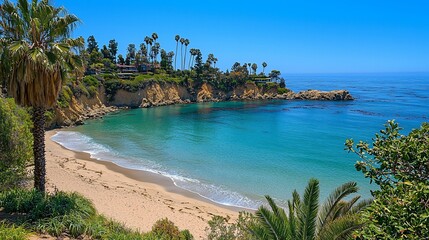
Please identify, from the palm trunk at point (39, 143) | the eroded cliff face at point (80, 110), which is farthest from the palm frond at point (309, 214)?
the eroded cliff face at point (80, 110)

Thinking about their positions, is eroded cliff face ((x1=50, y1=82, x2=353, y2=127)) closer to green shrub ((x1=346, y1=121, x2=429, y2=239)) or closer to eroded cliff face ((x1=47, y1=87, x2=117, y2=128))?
eroded cliff face ((x1=47, y1=87, x2=117, y2=128))

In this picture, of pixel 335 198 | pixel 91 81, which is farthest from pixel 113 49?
pixel 335 198

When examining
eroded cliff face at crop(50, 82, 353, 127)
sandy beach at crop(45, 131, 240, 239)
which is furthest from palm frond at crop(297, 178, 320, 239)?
eroded cliff face at crop(50, 82, 353, 127)

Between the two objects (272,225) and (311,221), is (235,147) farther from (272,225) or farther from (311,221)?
(272,225)

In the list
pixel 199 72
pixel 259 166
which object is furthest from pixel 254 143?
pixel 199 72

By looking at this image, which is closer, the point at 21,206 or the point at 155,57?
the point at 21,206

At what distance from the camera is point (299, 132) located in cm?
4778

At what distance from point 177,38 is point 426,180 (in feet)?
344

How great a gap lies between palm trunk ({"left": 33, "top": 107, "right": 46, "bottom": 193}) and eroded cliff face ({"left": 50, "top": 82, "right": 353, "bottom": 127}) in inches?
1445

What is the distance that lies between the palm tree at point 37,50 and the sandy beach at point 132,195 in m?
6.97

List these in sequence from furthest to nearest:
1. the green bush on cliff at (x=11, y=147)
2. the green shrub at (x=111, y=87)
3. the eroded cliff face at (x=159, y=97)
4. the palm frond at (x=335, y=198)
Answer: the green shrub at (x=111, y=87), the eroded cliff face at (x=159, y=97), the green bush on cliff at (x=11, y=147), the palm frond at (x=335, y=198)

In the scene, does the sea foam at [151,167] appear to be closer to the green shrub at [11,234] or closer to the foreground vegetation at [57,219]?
the foreground vegetation at [57,219]

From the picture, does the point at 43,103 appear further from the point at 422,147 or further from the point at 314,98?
the point at 314,98

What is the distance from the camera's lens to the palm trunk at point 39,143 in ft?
41.3
